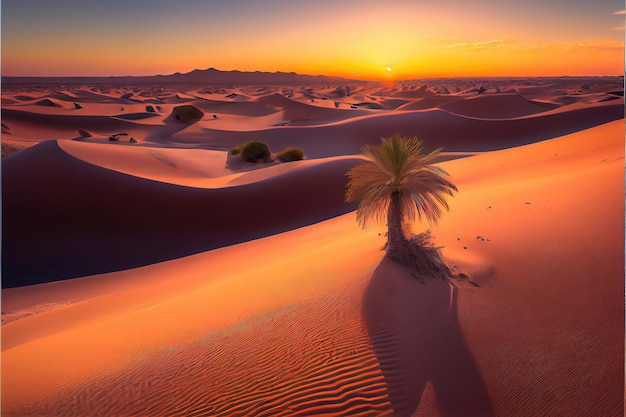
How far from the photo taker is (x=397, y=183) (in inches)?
274

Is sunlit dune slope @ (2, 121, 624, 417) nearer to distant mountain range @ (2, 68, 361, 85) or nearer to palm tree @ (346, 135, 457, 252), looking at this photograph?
palm tree @ (346, 135, 457, 252)

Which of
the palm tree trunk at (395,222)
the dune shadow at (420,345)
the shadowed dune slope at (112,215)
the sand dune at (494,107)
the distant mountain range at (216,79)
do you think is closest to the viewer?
the dune shadow at (420,345)

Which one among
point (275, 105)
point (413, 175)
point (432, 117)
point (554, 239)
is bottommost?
point (554, 239)

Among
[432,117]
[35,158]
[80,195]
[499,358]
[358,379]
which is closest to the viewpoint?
[358,379]

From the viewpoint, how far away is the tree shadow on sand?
4480 millimetres

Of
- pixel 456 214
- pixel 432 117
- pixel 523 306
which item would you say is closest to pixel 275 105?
pixel 432 117

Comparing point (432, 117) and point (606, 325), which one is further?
point (432, 117)

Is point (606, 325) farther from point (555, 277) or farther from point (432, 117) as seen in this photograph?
point (432, 117)

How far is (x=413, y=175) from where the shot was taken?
23.0 ft

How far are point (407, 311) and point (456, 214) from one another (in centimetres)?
502

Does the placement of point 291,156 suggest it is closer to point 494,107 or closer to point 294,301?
A: point 294,301

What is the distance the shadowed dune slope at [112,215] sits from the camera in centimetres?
1271

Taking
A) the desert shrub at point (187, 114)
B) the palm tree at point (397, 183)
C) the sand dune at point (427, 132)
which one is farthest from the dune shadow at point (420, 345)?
the desert shrub at point (187, 114)

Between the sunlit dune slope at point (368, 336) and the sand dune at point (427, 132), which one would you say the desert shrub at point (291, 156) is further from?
Result: the sunlit dune slope at point (368, 336)
